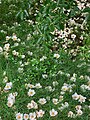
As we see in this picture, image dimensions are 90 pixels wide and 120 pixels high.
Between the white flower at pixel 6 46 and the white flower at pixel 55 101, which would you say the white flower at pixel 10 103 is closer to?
the white flower at pixel 55 101

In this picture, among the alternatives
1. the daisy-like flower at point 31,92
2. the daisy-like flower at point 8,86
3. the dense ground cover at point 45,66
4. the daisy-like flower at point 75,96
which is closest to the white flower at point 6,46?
the dense ground cover at point 45,66

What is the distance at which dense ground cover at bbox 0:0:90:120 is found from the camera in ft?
8.79

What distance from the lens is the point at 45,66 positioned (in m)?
3.51

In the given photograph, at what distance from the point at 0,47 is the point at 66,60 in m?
0.69

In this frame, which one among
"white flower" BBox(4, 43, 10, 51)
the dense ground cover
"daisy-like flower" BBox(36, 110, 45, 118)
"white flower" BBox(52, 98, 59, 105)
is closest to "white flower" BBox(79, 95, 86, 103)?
Answer: the dense ground cover

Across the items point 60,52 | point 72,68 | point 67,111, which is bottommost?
point 67,111

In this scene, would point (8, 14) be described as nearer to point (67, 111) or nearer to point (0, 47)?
point (0, 47)

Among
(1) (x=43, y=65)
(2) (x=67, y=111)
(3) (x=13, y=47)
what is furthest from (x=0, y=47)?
(2) (x=67, y=111)

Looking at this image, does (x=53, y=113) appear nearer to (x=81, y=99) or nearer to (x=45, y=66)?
(x=81, y=99)

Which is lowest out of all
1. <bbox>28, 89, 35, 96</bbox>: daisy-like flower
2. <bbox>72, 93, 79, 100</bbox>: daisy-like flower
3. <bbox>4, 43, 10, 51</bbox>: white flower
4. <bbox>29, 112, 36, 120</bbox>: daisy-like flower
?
<bbox>29, 112, 36, 120</bbox>: daisy-like flower

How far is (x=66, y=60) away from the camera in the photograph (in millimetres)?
3566

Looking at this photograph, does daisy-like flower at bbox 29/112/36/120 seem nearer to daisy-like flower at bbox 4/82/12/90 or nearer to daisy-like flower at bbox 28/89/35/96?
daisy-like flower at bbox 28/89/35/96

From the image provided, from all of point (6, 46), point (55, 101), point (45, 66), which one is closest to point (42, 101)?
point (55, 101)

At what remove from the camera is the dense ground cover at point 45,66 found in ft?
8.79
